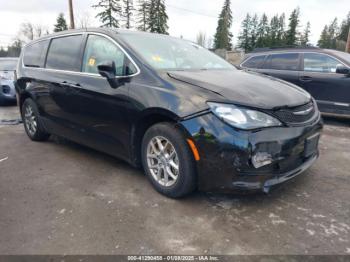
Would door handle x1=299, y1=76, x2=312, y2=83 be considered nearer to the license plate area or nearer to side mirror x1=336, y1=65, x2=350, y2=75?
side mirror x1=336, y1=65, x2=350, y2=75

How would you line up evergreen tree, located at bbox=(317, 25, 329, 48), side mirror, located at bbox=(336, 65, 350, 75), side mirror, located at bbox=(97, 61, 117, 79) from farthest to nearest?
evergreen tree, located at bbox=(317, 25, 329, 48), side mirror, located at bbox=(336, 65, 350, 75), side mirror, located at bbox=(97, 61, 117, 79)

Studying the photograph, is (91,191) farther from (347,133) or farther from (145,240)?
(347,133)

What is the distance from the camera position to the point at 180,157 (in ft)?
8.50

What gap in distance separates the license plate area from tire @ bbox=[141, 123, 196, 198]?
1.07m

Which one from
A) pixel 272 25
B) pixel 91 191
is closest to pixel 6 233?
pixel 91 191

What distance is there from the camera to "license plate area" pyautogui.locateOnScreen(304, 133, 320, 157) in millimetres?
2641

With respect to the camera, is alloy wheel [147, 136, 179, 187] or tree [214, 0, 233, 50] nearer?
alloy wheel [147, 136, 179, 187]

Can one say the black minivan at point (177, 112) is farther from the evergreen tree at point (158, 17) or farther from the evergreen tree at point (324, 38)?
the evergreen tree at point (324, 38)

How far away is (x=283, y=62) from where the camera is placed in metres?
6.46

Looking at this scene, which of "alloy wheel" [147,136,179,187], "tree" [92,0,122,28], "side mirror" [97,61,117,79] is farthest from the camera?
"tree" [92,0,122,28]

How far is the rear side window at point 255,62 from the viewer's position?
A: 270 inches

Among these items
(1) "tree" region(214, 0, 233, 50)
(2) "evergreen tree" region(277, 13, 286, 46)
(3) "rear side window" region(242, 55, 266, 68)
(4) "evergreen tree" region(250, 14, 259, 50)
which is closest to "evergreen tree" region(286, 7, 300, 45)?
(2) "evergreen tree" region(277, 13, 286, 46)

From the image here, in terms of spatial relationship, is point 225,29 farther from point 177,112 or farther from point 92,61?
point 177,112

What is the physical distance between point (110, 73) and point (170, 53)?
79 cm
